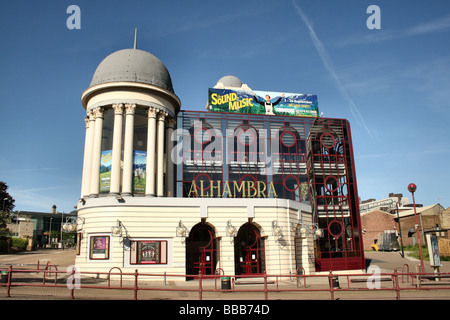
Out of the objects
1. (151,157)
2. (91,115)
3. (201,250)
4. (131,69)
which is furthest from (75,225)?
(131,69)

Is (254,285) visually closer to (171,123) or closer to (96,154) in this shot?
(96,154)

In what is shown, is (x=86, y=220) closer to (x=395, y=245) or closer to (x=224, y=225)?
(x=224, y=225)

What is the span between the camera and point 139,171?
116ft

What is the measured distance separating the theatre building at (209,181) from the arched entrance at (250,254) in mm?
90

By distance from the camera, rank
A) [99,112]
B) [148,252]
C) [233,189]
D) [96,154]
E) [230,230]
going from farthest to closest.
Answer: [233,189], [99,112], [96,154], [230,230], [148,252]

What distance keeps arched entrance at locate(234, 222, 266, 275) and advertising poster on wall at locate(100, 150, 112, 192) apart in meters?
13.4

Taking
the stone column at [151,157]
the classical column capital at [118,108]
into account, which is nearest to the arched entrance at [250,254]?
the stone column at [151,157]

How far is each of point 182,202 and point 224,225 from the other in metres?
4.13

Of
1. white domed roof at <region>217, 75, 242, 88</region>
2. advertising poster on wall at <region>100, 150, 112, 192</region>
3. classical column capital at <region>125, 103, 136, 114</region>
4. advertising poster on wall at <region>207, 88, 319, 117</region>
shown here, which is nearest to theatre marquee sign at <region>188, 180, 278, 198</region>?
advertising poster on wall at <region>100, 150, 112, 192</region>

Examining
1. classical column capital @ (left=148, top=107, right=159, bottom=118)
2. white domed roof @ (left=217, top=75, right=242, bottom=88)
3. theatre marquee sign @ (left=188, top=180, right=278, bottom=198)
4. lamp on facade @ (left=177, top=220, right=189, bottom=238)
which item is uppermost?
white domed roof @ (left=217, top=75, right=242, bottom=88)

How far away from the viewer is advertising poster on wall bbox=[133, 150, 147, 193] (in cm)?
3491

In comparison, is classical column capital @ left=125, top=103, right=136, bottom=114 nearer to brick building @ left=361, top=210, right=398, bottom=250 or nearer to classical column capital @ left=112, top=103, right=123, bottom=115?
classical column capital @ left=112, top=103, right=123, bottom=115

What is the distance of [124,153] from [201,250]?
11.9 meters
